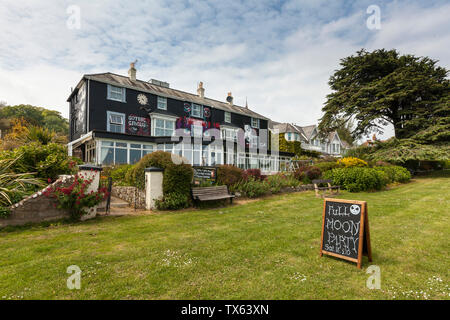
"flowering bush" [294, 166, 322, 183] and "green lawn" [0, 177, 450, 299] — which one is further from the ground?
"flowering bush" [294, 166, 322, 183]

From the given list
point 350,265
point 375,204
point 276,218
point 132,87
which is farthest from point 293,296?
point 132,87

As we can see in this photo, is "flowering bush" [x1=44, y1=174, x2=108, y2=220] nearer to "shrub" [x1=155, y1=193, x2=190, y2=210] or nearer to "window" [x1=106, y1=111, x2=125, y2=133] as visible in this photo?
"shrub" [x1=155, y1=193, x2=190, y2=210]

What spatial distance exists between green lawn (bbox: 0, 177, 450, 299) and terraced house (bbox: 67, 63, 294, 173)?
43.8 ft

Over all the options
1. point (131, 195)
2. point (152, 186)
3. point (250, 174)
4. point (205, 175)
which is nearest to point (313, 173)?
point (250, 174)

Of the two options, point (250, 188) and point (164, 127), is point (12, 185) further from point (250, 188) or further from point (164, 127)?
point (164, 127)

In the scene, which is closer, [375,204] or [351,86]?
[375,204]

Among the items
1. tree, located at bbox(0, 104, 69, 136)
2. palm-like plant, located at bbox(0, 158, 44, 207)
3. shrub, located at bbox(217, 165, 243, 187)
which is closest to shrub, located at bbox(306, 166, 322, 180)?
shrub, located at bbox(217, 165, 243, 187)

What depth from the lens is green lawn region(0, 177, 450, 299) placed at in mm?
2881

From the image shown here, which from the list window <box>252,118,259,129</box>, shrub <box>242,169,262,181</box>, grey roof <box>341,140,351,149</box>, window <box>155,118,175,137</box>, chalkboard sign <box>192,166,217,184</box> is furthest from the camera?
grey roof <box>341,140,351,149</box>

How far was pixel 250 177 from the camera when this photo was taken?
1215cm

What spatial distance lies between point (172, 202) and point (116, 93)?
17.0m

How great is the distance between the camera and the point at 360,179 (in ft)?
41.3
